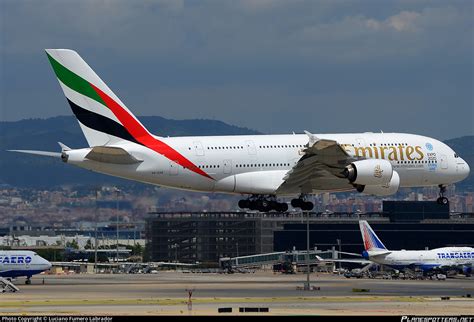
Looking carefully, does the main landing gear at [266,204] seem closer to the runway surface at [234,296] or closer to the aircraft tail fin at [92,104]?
the runway surface at [234,296]

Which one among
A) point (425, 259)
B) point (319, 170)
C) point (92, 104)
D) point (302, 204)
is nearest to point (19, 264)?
point (425, 259)

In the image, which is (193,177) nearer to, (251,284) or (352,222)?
(251,284)

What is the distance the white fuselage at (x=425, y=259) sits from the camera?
137m

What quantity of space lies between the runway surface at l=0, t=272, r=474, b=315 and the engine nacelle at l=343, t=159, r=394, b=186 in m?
8.31

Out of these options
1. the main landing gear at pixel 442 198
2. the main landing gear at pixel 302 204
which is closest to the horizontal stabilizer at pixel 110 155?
the main landing gear at pixel 302 204

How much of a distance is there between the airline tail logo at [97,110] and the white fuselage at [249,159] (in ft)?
1.61

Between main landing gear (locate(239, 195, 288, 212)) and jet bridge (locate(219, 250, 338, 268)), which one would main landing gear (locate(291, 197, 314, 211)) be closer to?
main landing gear (locate(239, 195, 288, 212))

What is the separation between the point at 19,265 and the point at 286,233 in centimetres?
7435

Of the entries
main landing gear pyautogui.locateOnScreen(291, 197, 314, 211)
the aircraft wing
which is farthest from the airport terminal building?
the aircraft wing

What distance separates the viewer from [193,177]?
281ft

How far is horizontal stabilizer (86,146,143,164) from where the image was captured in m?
83.2

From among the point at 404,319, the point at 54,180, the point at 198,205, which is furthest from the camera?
the point at 54,180

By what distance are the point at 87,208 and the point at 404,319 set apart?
82628 millimetres

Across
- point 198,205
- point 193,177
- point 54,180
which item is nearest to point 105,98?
point 193,177
